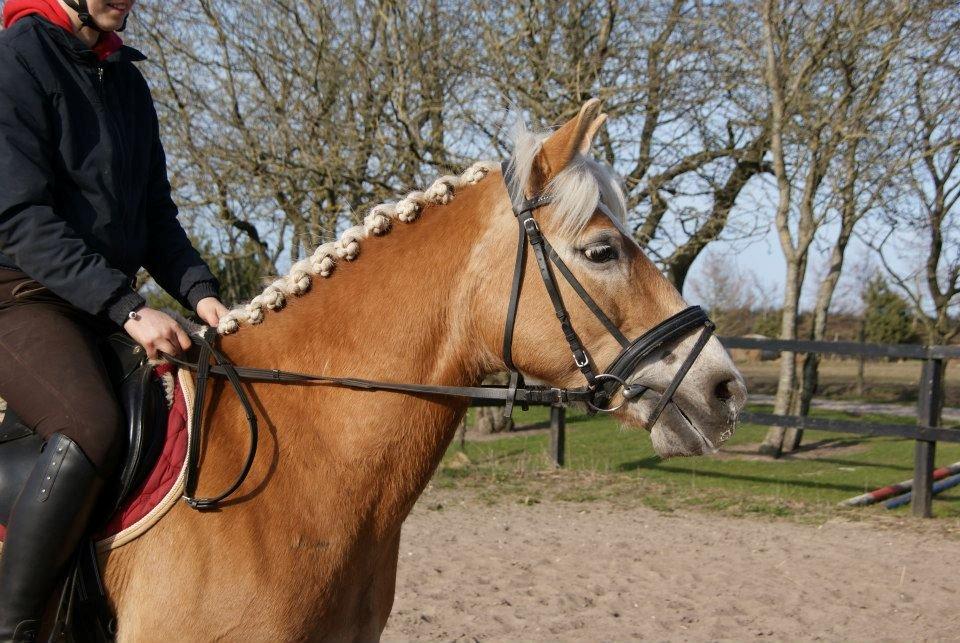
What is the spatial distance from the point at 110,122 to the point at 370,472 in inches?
54.7

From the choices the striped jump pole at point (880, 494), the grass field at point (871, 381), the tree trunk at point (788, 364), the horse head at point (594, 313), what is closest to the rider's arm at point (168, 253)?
the horse head at point (594, 313)

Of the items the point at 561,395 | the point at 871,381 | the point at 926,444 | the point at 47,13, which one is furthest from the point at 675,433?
the point at 871,381

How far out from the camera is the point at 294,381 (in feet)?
8.22

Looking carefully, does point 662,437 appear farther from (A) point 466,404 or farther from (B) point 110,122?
(B) point 110,122

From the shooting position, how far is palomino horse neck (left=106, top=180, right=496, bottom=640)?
7.39 ft

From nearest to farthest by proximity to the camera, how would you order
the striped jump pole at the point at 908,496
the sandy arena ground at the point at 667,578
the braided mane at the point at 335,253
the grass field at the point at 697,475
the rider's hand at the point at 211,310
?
1. the braided mane at the point at 335,253
2. the rider's hand at the point at 211,310
3. the sandy arena ground at the point at 667,578
4. the striped jump pole at the point at 908,496
5. the grass field at the point at 697,475

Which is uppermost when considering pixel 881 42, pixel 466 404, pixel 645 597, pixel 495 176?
pixel 881 42

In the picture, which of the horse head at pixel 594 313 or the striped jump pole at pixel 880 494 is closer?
the horse head at pixel 594 313

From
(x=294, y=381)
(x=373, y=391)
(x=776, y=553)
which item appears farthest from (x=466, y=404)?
(x=776, y=553)

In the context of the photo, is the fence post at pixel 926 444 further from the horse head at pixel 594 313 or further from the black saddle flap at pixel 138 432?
→ the black saddle flap at pixel 138 432

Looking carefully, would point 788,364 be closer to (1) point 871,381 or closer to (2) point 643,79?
(2) point 643,79

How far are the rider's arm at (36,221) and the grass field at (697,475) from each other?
246 inches

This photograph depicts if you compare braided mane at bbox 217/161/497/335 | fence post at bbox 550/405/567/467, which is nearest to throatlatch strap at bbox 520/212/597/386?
braided mane at bbox 217/161/497/335

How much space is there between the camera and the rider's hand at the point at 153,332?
2.33 m
